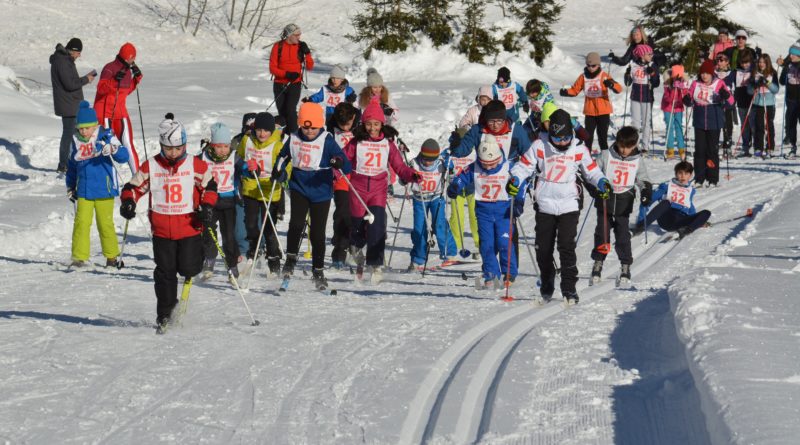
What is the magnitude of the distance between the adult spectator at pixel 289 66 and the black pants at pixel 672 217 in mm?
5686

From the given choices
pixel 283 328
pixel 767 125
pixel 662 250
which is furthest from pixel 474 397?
pixel 767 125

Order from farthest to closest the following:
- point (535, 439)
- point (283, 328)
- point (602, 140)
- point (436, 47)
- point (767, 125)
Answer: point (436, 47)
point (767, 125)
point (602, 140)
point (283, 328)
point (535, 439)

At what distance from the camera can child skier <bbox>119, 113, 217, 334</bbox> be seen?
28.0 ft

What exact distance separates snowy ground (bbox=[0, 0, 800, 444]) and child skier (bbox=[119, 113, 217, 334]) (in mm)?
424

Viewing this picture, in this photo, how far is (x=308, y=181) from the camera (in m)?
10.5

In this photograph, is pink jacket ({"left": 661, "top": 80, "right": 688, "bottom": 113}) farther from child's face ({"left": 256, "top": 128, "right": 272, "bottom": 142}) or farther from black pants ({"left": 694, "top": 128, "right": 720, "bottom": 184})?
child's face ({"left": 256, "top": 128, "right": 272, "bottom": 142})

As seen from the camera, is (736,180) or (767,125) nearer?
(736,180)

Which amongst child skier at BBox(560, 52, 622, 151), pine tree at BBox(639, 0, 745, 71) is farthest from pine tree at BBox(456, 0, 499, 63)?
child skier at BBox(560, 52, 622, 151)

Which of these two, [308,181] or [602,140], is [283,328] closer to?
[308,181]

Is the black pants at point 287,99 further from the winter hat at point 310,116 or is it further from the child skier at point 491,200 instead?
the child skier at point 491,200

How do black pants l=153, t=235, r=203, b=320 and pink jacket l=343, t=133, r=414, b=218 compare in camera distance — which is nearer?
black pants l=153, t=235, r=203, b=320

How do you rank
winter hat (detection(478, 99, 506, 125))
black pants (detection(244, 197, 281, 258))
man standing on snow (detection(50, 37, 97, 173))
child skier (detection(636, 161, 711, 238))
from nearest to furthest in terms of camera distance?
winter hat (detection(478, 99, 506, 125))
black pants (detection(244, 197, 281, 258))
child skier (detection(636, 161, 711, 238))
man standing on snow (detection(50, 37, 97, 173))

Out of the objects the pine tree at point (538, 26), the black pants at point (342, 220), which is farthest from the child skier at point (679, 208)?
the pine tree at point (538, 26)

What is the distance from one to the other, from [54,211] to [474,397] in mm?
9388
